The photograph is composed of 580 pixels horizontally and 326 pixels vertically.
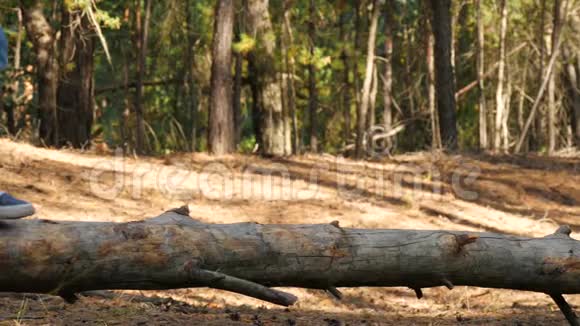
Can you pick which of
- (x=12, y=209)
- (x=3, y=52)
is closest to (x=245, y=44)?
(x=3, y=52)

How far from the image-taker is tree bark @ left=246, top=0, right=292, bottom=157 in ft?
53.8

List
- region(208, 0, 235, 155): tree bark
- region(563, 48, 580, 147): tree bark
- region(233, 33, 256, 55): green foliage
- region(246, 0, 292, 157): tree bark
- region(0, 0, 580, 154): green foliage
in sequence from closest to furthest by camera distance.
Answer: region(208, 0, 235, 155): tree bark
region(233, 33, 256, 55): green foliage
region(246, 0, 292, 157): tree bark
region(0, 0, 580, 154): green foliage
region(563, 48, 580, 147): tree bark

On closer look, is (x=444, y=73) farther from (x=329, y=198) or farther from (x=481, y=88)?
(x=329, y=198)

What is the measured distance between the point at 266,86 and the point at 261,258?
11938 mm

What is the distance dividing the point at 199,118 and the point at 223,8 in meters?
13.7

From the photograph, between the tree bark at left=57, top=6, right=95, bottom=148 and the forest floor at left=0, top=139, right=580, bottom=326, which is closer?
the forest floor at left=0, top=139, right=580, bottom=326

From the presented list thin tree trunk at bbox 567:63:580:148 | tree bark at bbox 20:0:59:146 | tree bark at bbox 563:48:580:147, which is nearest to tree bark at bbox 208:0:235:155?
tree bark at bbox 20:0:59:146

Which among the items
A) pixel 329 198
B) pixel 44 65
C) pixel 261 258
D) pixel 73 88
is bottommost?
pixel 329 198

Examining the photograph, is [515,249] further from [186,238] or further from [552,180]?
[552,180]

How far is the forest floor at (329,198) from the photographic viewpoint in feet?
26.1

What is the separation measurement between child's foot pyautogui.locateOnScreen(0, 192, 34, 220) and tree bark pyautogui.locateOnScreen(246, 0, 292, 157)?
1169 cm

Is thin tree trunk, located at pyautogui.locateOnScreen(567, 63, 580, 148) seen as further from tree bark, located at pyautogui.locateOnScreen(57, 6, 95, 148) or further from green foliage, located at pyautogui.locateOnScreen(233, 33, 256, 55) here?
tree bark, located at pyautogui.locateOnScreen(57, 6, 95, 148)

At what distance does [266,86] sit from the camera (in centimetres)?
1662

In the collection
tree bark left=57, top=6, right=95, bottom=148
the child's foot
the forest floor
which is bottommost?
the forest floor
